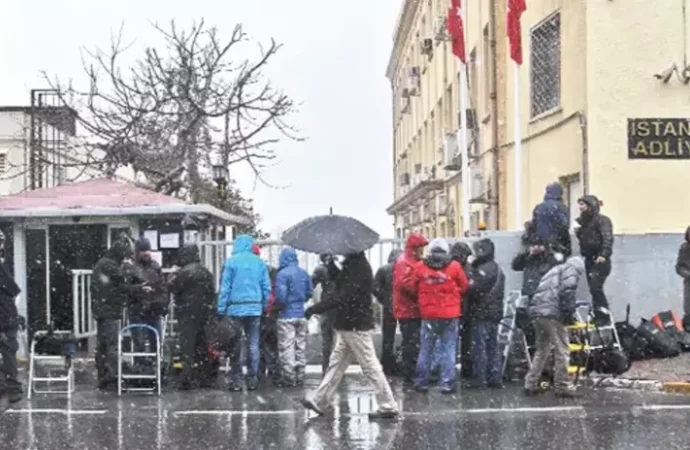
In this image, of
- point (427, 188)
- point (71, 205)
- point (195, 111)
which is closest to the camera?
point (71, 205)

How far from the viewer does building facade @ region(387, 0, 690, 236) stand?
15570 millimetres

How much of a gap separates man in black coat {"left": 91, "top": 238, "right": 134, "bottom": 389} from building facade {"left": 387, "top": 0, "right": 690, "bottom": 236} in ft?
22.1

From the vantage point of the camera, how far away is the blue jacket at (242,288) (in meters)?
13.1

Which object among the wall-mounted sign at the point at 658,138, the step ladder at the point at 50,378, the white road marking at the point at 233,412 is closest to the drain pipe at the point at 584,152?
the wall-mounted sign at the point at 658,138

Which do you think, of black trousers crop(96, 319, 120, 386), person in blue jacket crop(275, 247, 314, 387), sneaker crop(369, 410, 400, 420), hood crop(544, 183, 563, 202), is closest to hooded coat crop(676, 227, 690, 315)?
hood crop(544, 183, 563, 202)

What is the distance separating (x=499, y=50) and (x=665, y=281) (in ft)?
23.3

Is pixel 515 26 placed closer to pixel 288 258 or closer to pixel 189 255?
pixel 288 258

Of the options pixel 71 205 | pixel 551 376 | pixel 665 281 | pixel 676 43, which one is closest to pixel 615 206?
pixel 665 281

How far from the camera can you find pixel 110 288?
43.5 ft

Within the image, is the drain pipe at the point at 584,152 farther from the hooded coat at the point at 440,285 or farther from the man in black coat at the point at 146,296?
the man in black coat at the point at 146,296

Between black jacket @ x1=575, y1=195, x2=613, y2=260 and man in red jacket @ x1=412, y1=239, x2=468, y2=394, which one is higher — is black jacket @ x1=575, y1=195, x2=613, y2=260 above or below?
above

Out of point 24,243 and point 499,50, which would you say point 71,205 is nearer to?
point 24,243

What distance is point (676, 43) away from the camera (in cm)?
1556

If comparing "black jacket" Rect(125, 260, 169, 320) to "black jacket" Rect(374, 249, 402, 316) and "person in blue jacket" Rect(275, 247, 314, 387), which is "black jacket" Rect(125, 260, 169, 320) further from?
"black jacket" Rect(374, 249, 402, 316)
